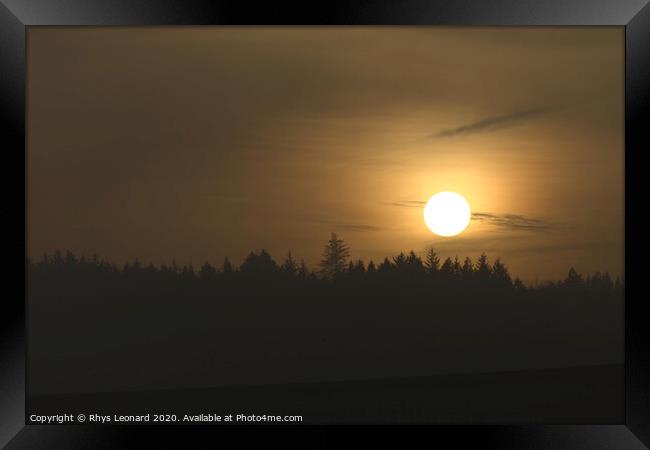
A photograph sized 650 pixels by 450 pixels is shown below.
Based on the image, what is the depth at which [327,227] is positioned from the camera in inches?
131

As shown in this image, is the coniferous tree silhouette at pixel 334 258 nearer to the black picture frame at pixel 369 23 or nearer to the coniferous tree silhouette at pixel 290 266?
the coniferous tree silhouette at pixel 290 266

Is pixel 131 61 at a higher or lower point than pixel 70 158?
higher

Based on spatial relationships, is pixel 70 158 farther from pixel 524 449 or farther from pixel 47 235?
pixel 524 449

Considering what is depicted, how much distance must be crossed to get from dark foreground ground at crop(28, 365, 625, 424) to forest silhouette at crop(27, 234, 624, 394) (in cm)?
5

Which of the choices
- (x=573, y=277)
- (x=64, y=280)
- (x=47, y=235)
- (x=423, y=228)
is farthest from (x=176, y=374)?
(x=573, y=277)

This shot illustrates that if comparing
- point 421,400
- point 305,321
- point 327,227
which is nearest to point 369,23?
point 327,227

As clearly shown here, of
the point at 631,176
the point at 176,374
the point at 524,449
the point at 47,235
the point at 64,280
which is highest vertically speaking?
the point at 631,176

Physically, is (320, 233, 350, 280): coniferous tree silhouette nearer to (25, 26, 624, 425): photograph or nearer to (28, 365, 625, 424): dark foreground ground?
(25, 26, 624, 425): photograph

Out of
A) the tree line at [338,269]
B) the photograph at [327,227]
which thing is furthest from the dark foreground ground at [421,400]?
the tree line at [338,269]

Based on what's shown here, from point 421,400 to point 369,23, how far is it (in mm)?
1799

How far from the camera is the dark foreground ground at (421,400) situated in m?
3.26

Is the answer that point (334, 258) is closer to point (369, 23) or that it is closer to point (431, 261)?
point (431, 261)

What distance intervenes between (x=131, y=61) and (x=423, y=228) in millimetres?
1633

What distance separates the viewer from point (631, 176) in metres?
3.19
